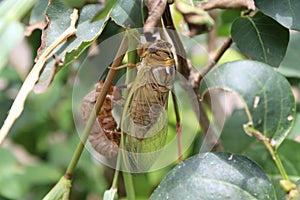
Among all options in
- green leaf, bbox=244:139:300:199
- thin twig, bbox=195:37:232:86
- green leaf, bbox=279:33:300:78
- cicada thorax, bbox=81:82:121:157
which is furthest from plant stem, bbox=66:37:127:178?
green leaf, bbox=279:33:300:78

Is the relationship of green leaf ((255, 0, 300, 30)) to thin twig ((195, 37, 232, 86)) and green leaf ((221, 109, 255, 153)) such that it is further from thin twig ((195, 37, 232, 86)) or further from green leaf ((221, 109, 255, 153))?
green leaf ((221, 109, 255, 153))

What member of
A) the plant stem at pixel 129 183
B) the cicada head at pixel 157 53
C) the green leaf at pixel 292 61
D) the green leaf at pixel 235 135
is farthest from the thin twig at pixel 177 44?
the green leaf at pixel 292 61

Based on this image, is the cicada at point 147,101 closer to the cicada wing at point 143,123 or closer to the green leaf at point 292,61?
the cicada wing at point 143,123

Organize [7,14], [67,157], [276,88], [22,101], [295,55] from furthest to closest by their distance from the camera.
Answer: [67,157] → [295,55] → [276,88] → [22,101] → [7,14]

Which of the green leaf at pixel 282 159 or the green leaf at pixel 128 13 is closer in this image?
the green leaf at pixel 128 13

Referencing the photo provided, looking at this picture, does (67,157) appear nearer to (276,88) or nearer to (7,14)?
(276,88)

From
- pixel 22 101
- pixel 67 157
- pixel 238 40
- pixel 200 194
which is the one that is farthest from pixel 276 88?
pixel 67 157
